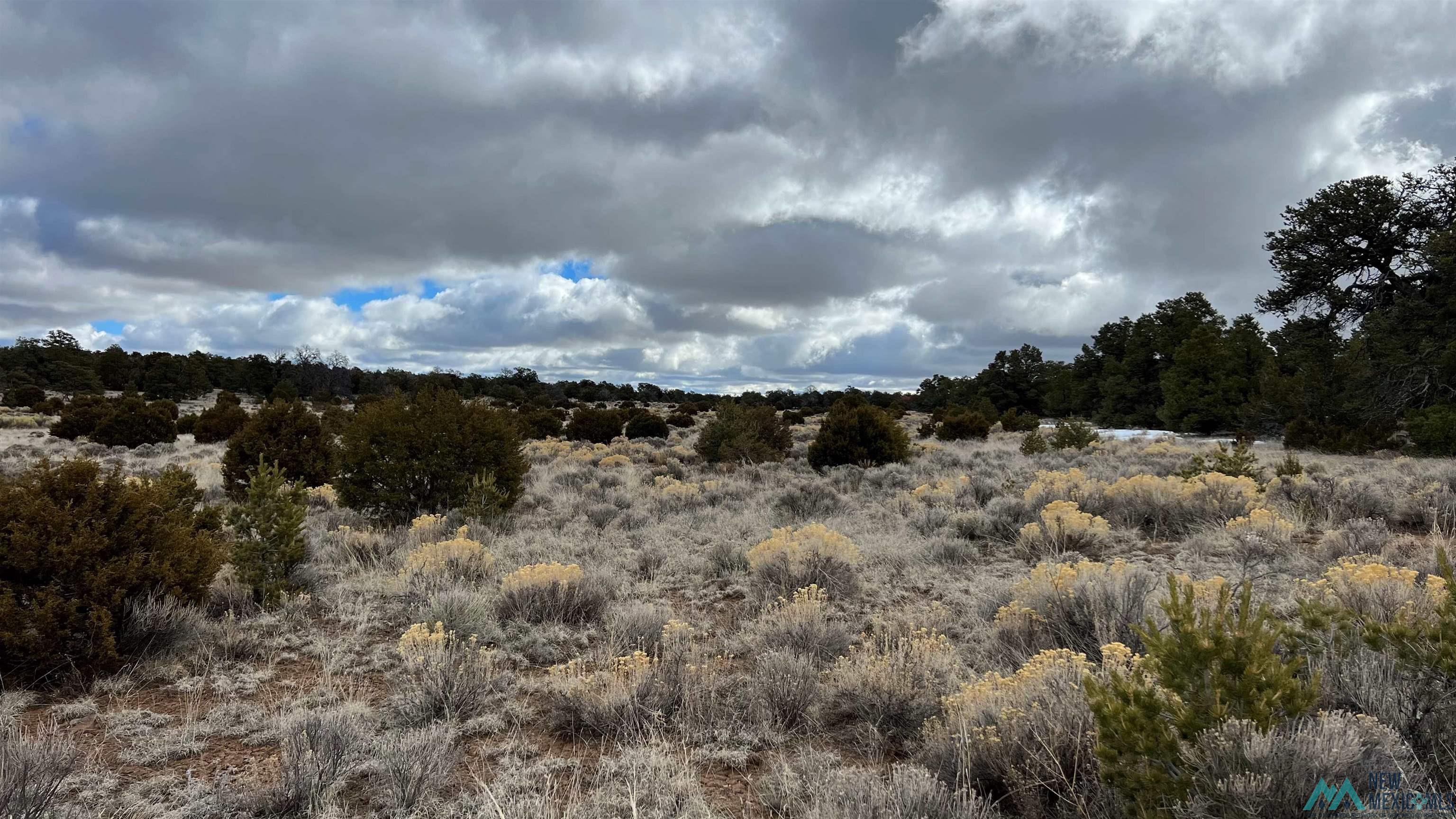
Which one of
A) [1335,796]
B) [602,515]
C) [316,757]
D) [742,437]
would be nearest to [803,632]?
[316,757]

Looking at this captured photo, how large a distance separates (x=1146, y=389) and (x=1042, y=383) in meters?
13.2

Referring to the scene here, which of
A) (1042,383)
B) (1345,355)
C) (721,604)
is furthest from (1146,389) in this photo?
(721,604)

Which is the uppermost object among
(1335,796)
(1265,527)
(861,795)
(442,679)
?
(1335,796)

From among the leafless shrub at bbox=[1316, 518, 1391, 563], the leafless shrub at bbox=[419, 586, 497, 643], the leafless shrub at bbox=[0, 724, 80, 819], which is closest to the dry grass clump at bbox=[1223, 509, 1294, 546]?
the leafless shrub at bbox=[1316, 518, 1391, 563]

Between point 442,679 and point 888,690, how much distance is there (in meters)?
2.76

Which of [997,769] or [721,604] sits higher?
[997,769]

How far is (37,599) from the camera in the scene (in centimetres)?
442

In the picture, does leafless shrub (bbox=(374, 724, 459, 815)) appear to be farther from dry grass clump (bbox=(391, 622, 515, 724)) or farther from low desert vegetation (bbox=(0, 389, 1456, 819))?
dry grass clump (bbox=(391, 622, 515, 724))

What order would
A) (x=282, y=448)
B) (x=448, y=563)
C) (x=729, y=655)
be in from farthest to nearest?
(x=282, y=448) → (x=448, y=563) → (x=729, y=655)

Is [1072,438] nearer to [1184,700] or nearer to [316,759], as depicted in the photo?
[1184,700]

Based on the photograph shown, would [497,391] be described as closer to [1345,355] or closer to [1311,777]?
[1345,355]

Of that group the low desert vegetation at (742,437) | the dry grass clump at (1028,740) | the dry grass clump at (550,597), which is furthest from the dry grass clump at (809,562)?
the low desert vegetation at (742,437)

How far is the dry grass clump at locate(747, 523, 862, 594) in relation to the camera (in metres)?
6.75

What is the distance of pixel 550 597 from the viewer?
614cm
